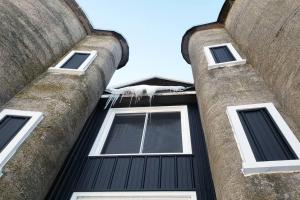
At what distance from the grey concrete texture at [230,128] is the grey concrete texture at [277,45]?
23 cm

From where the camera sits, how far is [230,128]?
5180mm

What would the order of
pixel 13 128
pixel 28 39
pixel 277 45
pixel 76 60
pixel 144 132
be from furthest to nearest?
pixel 76 60
pixel 28 39
pixel 144 132
pixel 277 45
pixel 13 128

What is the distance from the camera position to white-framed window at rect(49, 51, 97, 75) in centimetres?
796

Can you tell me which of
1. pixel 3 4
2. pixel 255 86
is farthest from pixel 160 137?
pixel 3 4

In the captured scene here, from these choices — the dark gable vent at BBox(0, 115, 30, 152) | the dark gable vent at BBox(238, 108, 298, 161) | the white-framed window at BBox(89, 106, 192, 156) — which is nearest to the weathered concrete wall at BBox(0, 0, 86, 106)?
the dark gable vent at BBox(0, 115, 30, 152)

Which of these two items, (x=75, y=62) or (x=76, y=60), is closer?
(x=75, y=62)

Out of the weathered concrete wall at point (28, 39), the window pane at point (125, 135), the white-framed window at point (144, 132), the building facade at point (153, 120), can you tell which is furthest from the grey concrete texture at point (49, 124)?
the window pane at point (125, 135)

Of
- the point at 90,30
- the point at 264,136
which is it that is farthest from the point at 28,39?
the point at 264,136

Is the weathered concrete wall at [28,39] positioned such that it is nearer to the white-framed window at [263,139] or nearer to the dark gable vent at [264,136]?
the white-framed window at [263,139]

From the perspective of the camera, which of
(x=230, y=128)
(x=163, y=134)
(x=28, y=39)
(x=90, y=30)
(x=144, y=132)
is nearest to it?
(x=230, y=128)

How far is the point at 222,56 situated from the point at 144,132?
3.01 meters

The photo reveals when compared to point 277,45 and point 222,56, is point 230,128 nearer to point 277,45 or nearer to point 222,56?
point 277,45

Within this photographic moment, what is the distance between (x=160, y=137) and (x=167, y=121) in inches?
30.0

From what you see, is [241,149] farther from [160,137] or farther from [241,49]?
[241,49]
